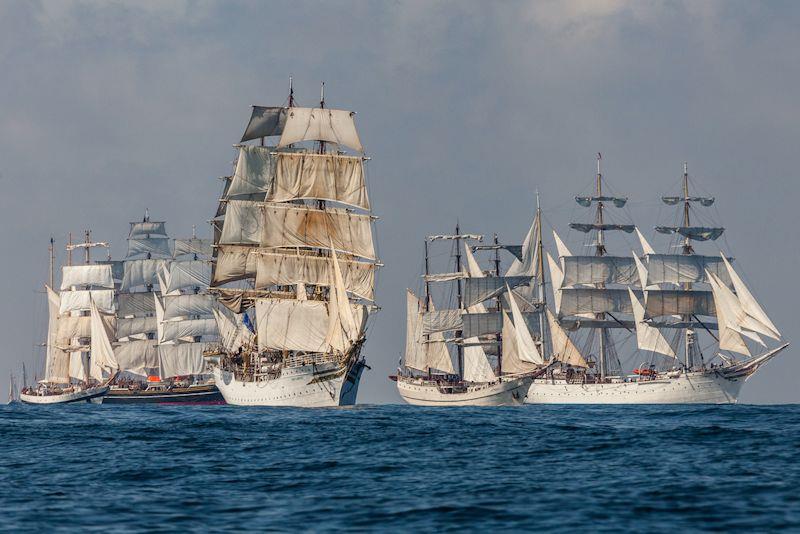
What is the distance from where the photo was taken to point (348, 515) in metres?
34.8

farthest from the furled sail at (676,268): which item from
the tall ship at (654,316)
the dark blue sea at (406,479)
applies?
the dark blue sea at (406,479)

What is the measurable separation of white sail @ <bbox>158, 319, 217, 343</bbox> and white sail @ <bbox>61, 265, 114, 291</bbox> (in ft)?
58.8

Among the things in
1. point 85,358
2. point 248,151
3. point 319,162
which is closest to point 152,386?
point 85,358

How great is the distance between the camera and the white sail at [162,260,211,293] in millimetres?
178750

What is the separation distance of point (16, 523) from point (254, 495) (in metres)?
7.59

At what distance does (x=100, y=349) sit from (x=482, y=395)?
6400cm

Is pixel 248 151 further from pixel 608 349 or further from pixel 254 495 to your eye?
pixel 254 495

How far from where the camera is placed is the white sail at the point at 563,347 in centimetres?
14654

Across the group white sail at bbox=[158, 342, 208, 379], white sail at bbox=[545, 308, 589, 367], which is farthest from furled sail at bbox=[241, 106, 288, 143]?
white sail at bbox=[158, 342, 208, 379]

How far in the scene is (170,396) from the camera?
170 meters

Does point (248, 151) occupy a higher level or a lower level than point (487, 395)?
higher

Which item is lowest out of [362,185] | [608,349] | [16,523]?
[16,523]

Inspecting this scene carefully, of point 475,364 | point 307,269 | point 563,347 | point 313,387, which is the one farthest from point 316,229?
point 563,347

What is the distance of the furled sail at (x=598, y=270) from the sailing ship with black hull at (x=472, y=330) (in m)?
10.2
